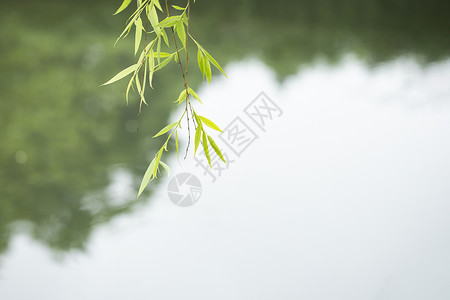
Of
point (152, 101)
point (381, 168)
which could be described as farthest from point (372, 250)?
point (152, 101)

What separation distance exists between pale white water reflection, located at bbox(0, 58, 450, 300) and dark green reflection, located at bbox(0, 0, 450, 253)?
0.54ft

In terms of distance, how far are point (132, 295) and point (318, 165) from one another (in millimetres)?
1016

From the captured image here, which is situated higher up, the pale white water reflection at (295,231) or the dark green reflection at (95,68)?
the dark green reflection at (95,68)

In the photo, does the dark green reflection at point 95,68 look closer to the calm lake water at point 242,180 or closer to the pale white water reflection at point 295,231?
the calm lake water at point 242,180

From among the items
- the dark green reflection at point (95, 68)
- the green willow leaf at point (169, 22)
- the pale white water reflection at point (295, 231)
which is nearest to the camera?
the green willow leaf at point (169, 22)

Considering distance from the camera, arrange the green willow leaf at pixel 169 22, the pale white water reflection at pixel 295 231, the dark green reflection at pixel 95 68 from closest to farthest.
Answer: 1. the green willow leaf at pixel 169 22
2. the pale white water reflection at pixel 295 231
3. the dark green reflection at pixel 95 68

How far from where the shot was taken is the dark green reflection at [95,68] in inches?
75.8

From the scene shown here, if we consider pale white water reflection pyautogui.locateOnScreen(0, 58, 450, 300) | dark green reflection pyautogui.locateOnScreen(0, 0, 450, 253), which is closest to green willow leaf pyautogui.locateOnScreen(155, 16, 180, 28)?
pale white water reflection pyautogui.locateOnScreen(0, 58, 450, 300)

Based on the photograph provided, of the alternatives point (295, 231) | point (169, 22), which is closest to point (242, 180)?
point (295, 231)

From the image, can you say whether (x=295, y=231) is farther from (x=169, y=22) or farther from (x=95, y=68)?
(x=95, y=68)

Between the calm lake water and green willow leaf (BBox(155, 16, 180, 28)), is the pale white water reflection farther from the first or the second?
green willow leaf (BBox(155, 16, 180, 28))

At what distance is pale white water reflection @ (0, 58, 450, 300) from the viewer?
1482 mm

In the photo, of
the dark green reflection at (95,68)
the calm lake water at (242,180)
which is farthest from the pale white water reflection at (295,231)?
the dark green reflection at (95,68)

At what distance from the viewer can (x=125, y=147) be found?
7.52 ft
